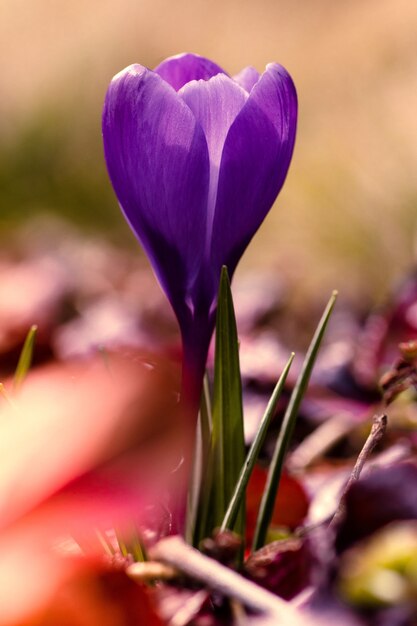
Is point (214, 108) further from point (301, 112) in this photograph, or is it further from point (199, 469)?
point (301, 112)

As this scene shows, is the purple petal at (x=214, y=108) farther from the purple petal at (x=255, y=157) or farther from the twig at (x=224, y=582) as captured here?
the twig at (x=224, y=582)

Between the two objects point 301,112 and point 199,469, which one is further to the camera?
point 301,112

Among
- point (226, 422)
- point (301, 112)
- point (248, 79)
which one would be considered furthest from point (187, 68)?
point (301, 112)

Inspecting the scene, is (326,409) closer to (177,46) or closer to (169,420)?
(169,420)

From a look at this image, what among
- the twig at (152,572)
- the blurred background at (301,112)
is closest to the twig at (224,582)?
the twig at (152,572)

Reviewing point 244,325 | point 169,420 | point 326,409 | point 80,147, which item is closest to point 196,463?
point 169,420

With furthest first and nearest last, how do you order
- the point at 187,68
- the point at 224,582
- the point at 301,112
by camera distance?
the point at 301,112 < the point at 187,68 < the point at 224,582
